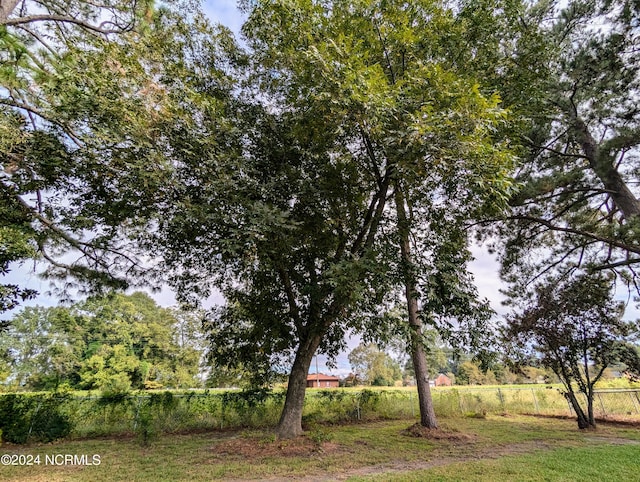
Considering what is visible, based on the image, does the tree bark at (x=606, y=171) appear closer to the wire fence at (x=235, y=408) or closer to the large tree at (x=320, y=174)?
the large tree at (x=320, y=174)

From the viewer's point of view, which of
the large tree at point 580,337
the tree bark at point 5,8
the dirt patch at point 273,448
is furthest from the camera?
the large tree at point 580,337

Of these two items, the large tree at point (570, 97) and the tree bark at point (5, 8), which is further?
the large tree at point (570, 97)

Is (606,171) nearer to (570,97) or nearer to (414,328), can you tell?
(570,97)

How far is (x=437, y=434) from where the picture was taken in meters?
7.28

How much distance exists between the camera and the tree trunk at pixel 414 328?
605cm

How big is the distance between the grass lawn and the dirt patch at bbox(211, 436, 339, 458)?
0.06 feet

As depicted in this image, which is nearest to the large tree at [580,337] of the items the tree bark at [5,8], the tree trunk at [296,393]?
the tree trunk at [296,393]

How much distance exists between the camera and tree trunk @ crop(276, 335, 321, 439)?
6564mm

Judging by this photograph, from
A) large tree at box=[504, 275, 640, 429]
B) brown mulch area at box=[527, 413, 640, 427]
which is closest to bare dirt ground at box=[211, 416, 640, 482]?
large tree at box=[504, 275, 640, 429]

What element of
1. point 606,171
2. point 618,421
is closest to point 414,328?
point 606,171

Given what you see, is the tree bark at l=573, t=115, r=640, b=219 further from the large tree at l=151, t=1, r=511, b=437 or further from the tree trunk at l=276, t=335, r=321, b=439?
the tree trunk at l=276, t=335, r=321, b=439

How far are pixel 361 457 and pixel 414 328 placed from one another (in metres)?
2.42

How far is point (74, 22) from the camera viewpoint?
5555 millimetres

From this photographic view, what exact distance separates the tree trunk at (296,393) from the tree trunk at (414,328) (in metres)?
2.24
